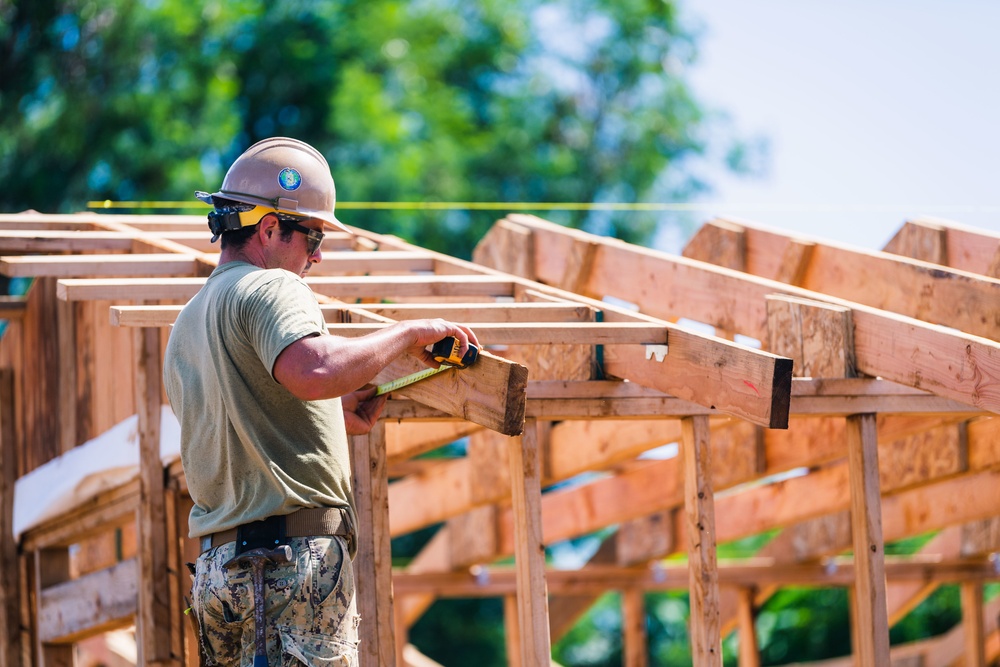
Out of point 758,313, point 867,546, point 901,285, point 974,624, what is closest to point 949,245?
point 901,285

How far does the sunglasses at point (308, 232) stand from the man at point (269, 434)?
0.01 m

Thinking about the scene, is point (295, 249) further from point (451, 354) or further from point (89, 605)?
point (89, 605)

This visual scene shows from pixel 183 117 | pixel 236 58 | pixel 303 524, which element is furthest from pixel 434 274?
pixel 236 58

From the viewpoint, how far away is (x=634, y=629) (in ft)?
35.7

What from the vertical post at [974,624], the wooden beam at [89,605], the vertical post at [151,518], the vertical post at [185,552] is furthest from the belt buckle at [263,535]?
the vertical post at [974,624]

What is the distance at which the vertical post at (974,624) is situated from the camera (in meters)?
10.0

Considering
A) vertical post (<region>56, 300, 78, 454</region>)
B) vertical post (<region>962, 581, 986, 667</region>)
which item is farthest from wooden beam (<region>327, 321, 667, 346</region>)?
vertical post (<region>962, 581, 986, 667</region>)

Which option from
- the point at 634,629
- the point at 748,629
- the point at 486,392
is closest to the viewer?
the point at 486,392

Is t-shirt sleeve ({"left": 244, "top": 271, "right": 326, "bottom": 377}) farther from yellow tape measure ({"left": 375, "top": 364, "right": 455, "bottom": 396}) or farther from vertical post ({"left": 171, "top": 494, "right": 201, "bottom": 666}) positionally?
vertical post ({"left": 171, "top": 494, "right": 201, "bottom": 666})

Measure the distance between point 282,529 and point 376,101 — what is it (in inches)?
623

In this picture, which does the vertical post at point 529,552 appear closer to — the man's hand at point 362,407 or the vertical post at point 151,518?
the man's hand at point 362,407

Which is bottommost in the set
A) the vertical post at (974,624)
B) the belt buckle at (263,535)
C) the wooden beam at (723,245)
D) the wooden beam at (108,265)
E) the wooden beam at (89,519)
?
the vertical post at (974,624)

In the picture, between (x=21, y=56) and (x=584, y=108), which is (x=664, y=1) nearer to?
(x=584, y=108)

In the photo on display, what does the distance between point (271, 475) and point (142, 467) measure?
235 centimetres
